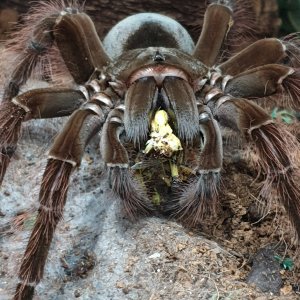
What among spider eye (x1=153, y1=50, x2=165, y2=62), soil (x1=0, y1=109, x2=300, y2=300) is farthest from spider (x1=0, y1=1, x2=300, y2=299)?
soil (x1=0, y1=109, x2=300, y2=300)

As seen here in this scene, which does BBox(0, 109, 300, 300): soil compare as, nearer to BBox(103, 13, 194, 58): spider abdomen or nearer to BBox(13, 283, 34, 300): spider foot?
BBox(13, 283, 34, 300): spider foot

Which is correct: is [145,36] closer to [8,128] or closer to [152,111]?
[152,111]

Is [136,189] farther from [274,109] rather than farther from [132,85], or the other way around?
[274,109]

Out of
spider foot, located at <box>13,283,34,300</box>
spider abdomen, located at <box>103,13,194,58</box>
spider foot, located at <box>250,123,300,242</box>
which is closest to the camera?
spider foot, located at <box>13,283,34,300</box>

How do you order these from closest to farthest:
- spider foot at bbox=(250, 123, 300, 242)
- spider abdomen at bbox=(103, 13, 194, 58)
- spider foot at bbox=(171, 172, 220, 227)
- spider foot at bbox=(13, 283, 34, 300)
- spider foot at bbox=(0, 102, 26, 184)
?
spider foot at bbox=(13, 283, 34, 300)
spider foot at bbox=(250, 123, 300, 242)
spider foot at bbox=(171, 172, 220, 227)
spider foot at bbox=(0, 102, 26, 184)
spider abdomen at bbox=(103, 13, 194, 58)

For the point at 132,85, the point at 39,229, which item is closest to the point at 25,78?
the point at 132,85

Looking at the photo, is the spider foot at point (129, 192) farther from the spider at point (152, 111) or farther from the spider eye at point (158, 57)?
the spider eye at point (158, 57)

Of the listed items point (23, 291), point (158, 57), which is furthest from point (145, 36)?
point (23, 291)

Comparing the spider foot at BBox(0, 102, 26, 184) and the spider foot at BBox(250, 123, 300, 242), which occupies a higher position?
the spider foot at BBox(250, 123, 300, 242)

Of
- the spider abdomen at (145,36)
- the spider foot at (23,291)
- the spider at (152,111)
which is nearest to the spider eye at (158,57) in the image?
the spider at (152,111)
